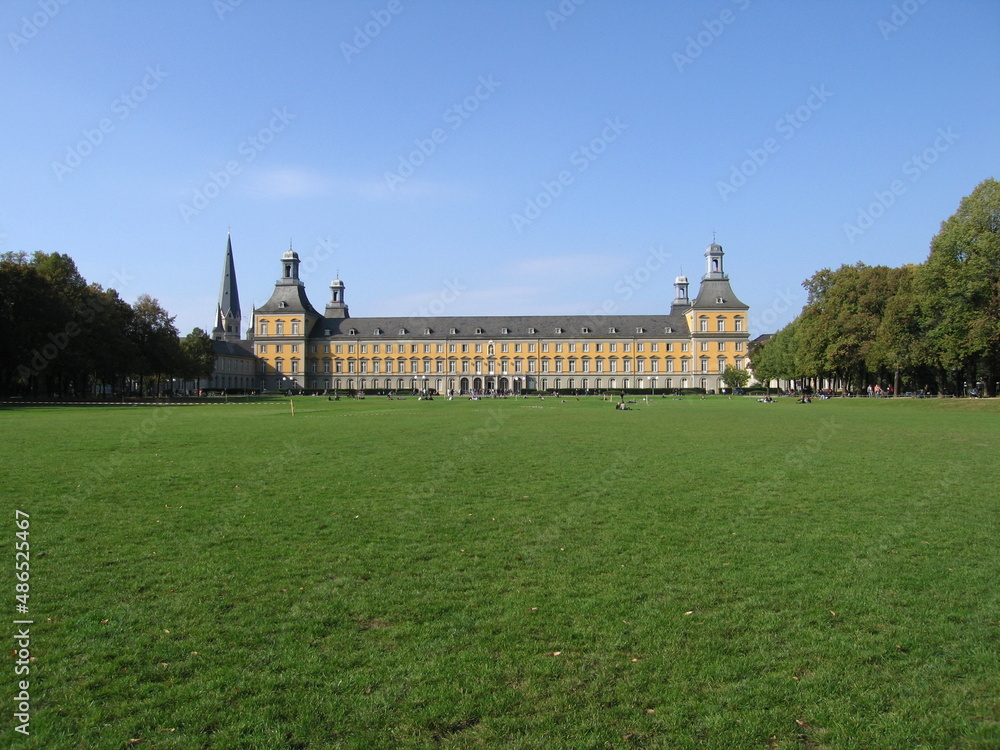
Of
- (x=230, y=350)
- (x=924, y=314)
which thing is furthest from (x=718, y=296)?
(x=230, y=350)

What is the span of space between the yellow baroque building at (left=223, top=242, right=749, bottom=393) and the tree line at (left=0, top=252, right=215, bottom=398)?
44.9m

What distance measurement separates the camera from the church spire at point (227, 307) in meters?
137

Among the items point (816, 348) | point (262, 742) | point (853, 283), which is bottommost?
point (262, 742)

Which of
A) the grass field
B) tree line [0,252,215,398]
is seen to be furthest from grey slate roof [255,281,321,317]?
the grass field

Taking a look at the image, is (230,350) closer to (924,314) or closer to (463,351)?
(463,351)

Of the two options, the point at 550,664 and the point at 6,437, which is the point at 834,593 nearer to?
the point at 550,664

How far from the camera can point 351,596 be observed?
604 centimetres

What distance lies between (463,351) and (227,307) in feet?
174

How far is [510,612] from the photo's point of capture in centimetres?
566

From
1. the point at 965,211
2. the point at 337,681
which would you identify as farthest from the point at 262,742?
the point at 965,211

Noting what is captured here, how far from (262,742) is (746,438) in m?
19.5

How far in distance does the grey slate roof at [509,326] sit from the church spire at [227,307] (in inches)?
1085

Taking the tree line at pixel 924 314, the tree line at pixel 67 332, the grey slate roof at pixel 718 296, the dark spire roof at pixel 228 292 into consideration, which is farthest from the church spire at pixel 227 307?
the tree line at pixel 924 314

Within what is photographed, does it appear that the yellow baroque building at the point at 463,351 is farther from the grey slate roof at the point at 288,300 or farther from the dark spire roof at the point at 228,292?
the dark spire roof at the point at 228,292
